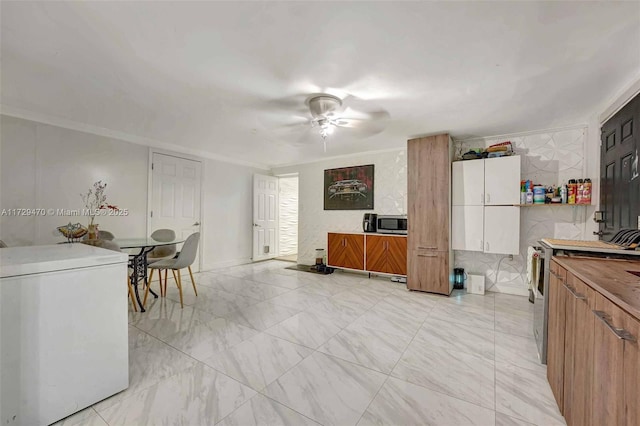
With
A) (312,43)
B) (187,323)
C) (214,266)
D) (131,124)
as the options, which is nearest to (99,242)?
(187,323)

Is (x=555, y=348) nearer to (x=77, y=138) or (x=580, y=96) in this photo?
(x=580, y=96)

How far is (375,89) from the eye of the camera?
8.00ft

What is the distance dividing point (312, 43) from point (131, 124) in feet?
9.92

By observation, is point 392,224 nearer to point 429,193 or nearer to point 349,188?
point 429,193

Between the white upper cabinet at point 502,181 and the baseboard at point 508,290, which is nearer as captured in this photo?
the white upper cabinet at point 502,181

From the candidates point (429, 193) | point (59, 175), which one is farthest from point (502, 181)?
point (59, 175)

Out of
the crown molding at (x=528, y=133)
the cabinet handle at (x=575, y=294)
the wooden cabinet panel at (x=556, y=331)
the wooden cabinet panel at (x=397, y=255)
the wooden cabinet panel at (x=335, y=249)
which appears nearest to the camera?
the cabinet handle at (x=575, y=294)

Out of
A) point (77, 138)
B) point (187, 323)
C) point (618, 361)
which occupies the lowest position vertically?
point (187, 323)

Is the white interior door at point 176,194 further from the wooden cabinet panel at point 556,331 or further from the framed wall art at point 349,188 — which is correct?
the wooden cabinet panel at point 556,331

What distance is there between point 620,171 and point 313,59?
2903 millimetres

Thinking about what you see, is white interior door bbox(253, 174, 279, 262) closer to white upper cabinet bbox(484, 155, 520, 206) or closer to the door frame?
the door frame

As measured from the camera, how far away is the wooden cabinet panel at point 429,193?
366cm

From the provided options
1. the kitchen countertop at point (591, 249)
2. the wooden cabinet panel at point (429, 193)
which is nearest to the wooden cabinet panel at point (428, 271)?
the wooden cabinet panel at point (429, 193)

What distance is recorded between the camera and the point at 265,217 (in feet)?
20.1
